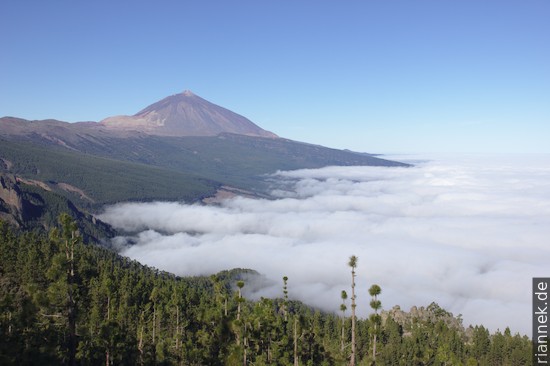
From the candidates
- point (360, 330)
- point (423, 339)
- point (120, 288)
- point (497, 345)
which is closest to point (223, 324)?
point (120, 288)

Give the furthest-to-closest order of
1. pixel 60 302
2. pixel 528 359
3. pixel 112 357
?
1. pixel 528 359
2. pixel 112 357
3. pixel 60 302

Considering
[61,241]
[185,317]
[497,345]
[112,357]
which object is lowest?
[497,345]

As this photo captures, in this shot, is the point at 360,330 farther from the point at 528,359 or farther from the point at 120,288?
the point at 120,288

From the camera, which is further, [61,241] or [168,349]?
[168,349]

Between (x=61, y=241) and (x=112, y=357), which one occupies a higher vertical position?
(x=61, y=241)

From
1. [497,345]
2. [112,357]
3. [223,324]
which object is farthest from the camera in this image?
[497,345]

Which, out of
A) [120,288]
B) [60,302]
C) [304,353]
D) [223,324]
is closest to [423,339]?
[304,353]
